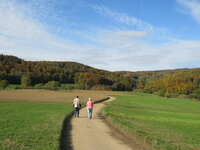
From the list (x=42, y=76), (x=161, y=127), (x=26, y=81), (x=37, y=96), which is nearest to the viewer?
(x=161, y=127)

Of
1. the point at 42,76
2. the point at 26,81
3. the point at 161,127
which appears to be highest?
the point at 42,76

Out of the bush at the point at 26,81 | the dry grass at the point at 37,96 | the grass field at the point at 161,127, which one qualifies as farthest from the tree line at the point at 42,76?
the grass field at the point at 161,127

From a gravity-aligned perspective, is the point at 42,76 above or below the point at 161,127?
above

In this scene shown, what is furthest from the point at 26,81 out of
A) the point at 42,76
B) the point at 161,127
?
the point at 161,127

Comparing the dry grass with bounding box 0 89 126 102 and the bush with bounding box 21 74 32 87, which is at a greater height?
the bush with bounding box 21 74 32 87

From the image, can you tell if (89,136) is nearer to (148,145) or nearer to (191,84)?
(148,145)

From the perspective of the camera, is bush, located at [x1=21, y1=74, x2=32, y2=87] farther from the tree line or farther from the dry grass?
the dry grass

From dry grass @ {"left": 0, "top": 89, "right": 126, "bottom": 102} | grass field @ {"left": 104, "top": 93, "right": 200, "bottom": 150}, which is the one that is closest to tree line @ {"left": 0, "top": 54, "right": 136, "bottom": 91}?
dry grass @ {"left": 0, "top": 89, "right": 126, "bottom": 102}

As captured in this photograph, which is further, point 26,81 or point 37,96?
point 26,81

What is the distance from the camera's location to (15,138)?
10328 mm

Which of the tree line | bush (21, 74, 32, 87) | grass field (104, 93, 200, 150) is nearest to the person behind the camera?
grass field (104, 93, 200, 150)

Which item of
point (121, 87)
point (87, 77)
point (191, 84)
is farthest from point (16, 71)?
point (191, 84)

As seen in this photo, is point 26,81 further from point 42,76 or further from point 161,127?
point 161,127

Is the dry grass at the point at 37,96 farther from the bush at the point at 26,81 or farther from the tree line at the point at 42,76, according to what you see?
the tree line at the point at 42,76
